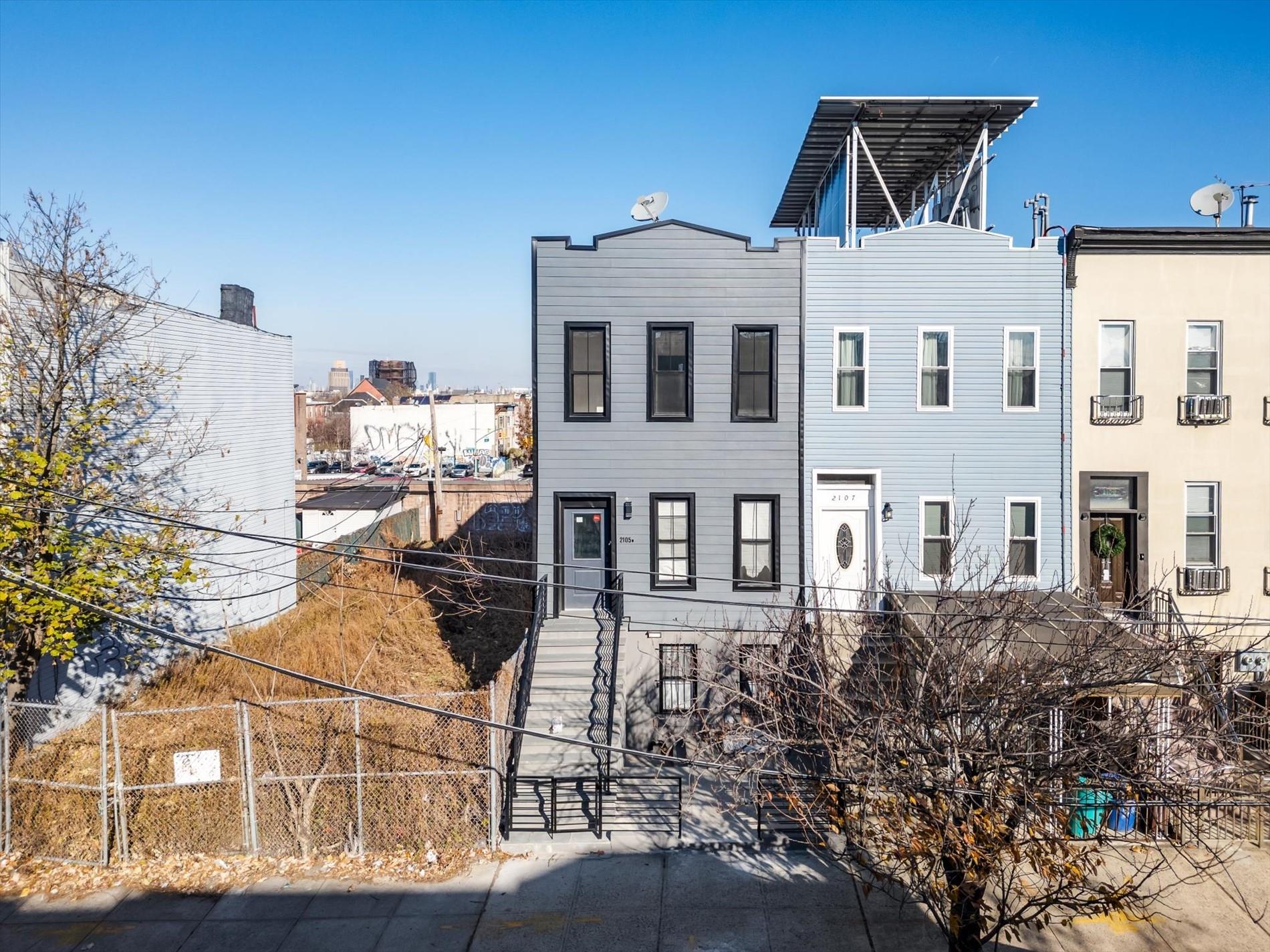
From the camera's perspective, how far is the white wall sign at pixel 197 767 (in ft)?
35.6

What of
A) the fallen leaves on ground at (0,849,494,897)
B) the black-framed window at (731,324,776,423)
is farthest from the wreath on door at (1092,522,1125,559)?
the fallen leaves on ground at (0,849,494,897)

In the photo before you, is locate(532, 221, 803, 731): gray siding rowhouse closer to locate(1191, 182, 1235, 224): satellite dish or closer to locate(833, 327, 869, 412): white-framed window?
locate(833, 327, 869, 412): white-framed window

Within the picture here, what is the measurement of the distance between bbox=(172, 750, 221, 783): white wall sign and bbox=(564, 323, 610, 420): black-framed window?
24.0 ft

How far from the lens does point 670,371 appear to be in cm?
1480

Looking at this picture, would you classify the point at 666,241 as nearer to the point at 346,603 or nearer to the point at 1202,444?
the point at 1202,444

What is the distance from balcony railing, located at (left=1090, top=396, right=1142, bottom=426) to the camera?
1449 centimetres

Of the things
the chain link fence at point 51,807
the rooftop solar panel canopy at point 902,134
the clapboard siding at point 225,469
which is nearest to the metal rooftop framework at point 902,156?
the rooftop solar panel canopy at point 902,134

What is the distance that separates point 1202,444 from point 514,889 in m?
13.1

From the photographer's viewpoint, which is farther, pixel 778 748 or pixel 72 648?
pixel 72 648

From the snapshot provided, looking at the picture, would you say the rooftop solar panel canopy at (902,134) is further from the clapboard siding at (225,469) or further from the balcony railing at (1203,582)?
the clapboard siding at (225,469)

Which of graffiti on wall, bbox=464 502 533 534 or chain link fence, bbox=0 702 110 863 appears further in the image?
graffiti on wall, bbox=464 502 533 534

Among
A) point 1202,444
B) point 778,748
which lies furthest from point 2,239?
point 1202,444

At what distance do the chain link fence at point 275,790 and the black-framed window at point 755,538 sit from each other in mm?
5192

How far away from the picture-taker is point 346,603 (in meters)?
20.6
